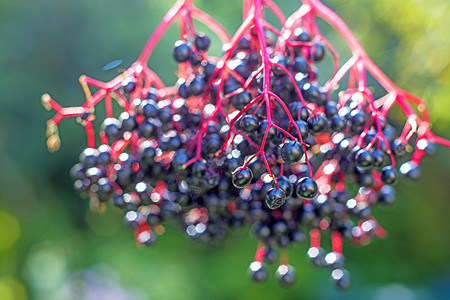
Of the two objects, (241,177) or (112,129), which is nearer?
(241,177)

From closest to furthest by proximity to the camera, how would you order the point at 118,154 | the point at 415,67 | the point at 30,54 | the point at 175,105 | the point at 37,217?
the point at 175,105, the point at 118,154, the point at 415,67, the point at 30,54, the point at 37,217

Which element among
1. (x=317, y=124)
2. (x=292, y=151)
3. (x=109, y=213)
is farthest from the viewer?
(x=109, y=213)

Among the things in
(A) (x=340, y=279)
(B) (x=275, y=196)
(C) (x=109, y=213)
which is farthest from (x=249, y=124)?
(C) (x=109, y=213)

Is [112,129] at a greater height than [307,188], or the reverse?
[112,129]

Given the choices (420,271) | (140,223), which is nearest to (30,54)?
(140,223)

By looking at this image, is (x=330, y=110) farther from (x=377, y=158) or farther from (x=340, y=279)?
(x=340, y=279)

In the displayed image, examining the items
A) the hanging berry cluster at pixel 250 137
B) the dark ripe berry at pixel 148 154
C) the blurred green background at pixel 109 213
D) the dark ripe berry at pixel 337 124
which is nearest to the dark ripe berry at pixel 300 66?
the hanging berry cluster at pixel 250 137

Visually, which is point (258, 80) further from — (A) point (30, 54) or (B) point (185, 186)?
(A) point (30, 54)
